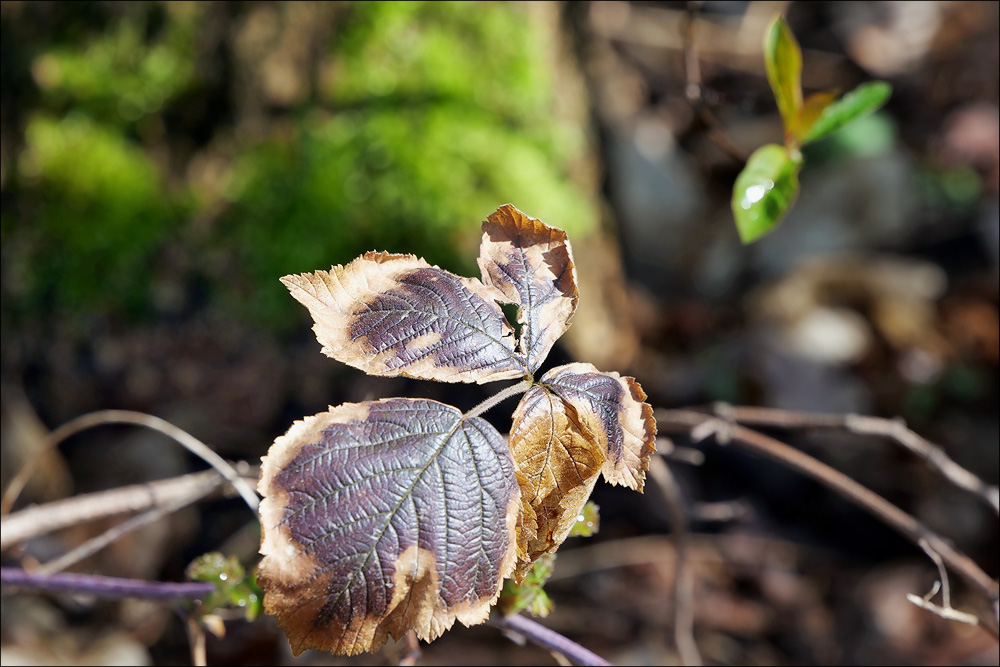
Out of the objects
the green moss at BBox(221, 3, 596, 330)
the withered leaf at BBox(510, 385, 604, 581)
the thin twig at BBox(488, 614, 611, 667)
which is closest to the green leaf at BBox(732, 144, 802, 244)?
the withered leaf at BBox(510, 385, 604, 581)

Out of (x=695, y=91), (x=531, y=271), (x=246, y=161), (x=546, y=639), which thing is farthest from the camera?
(x=246, y=161)

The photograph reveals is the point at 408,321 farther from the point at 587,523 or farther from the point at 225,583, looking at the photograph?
the point at 225,583

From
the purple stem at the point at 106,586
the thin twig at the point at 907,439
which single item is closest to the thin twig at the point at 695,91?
the thin twig at the point at 907,439

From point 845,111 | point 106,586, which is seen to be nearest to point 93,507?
point 106,586

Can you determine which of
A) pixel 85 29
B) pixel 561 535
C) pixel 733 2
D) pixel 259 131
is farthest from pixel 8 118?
pixel 733 2

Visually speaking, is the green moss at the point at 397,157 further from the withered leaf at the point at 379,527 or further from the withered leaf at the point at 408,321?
the withered leaf at the point at 379,527
